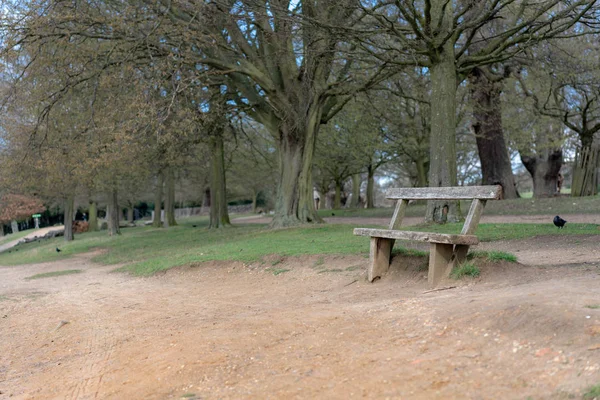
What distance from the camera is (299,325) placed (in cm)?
565

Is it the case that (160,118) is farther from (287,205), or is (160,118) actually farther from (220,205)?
(220,205)

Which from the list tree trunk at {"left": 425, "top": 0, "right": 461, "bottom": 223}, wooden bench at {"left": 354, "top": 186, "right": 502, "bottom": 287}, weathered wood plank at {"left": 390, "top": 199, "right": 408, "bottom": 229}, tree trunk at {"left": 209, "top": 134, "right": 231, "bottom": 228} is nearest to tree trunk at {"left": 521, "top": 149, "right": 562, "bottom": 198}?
tree trunk at {"left": 209, "top": 134, "right": 231, "bottom": 228}

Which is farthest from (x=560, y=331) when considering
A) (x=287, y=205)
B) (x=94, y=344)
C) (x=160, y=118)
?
(x=287, y=205)

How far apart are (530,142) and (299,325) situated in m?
28.0

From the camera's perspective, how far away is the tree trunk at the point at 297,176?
722 inches

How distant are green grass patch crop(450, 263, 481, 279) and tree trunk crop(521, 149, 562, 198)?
27465mm

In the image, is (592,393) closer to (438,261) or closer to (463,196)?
(438,261)

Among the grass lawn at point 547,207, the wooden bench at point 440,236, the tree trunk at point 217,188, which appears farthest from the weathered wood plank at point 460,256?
the tree trunk at point 217,188

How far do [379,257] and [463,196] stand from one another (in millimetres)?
1531

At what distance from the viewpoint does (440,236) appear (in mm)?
6418

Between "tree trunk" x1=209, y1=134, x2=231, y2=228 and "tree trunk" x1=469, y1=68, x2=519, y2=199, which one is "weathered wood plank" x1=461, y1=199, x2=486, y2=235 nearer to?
"tree trunk" x1=469, y1=68, x2=519, y2=199

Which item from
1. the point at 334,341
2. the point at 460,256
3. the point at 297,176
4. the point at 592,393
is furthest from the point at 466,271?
the point at 297,176

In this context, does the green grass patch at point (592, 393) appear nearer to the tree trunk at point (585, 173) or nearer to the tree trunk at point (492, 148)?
the tree trunk at point (585, 173)

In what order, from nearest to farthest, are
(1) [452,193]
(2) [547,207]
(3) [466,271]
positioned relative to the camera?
(3) [466,271], (1) [452,193], (2) [547,207]
